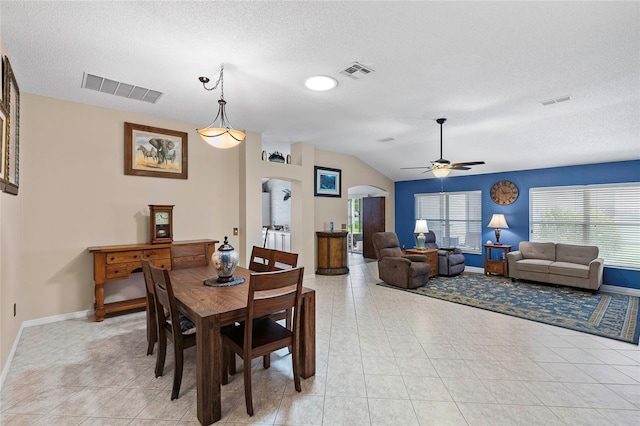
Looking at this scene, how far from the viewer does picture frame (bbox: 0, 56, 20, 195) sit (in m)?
2.52

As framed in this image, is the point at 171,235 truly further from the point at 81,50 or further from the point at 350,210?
the point at 350,210

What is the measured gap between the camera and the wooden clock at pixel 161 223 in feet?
13.6

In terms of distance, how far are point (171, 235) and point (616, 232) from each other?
24.6 ft

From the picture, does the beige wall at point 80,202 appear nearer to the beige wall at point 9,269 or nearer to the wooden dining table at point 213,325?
the beige wall at point 9,269

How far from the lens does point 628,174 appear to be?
5312mm

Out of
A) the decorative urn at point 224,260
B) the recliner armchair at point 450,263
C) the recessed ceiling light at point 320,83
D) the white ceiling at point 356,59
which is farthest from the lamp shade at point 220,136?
the recliner armchair at point 450,263

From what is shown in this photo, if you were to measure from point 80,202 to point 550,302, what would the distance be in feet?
22.0

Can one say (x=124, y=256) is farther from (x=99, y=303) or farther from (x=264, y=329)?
(x=264, y=329)

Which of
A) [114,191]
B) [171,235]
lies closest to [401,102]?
[171,235]

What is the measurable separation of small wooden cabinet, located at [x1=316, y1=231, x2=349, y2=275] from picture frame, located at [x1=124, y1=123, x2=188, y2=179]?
Result: 9.90ft

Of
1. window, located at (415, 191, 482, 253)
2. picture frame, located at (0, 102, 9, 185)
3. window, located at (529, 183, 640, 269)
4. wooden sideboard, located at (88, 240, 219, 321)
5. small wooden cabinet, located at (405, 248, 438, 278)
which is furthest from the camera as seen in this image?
window, located at (415, 191, 482, 253)

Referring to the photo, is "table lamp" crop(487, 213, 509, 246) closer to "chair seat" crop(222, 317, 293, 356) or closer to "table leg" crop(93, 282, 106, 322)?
"chair seat" crop(222, 317, 293, 356)

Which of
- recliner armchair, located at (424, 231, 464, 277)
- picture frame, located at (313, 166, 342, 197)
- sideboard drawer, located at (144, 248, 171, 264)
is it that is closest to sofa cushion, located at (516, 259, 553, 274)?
recliner armchair, located at (424, 231, 464, 277)

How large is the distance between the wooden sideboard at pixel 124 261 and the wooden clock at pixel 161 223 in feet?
0.78
